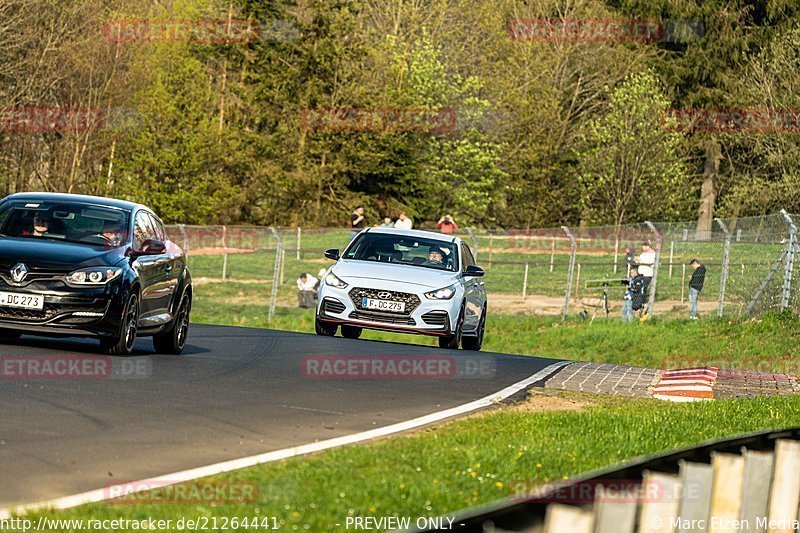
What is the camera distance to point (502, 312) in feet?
123

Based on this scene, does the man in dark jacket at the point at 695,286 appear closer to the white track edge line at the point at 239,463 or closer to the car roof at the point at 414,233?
the car roof at the point at 414,233

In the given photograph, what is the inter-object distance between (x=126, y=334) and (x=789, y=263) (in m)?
15.9

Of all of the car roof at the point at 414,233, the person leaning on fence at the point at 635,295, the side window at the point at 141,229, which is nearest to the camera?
the side window at the point at 141,229

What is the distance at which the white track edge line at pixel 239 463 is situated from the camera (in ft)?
22.8

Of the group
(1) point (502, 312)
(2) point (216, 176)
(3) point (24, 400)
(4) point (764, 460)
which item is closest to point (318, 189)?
(2) point (216, 176)

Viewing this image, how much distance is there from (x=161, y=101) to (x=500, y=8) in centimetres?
2298

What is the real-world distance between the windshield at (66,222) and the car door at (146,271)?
18cm

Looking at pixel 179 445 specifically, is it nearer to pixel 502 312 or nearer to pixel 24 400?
pixel 24 400

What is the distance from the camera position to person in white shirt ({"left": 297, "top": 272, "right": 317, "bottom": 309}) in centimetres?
3559
